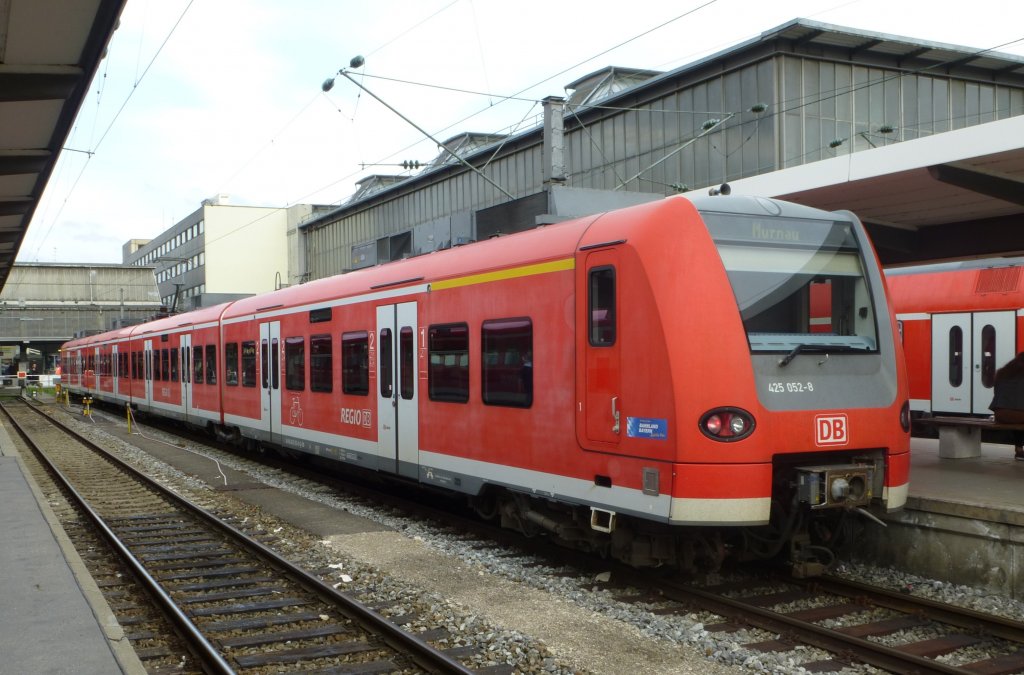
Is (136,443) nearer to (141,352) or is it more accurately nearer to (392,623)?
(141,352)

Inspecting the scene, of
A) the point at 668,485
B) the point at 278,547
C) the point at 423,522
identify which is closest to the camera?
the point at 668,485

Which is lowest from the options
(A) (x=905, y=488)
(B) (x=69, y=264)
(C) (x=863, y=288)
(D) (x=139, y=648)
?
(D) (x=139, y=648)

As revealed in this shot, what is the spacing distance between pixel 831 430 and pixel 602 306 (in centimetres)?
196

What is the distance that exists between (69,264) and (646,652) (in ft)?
223

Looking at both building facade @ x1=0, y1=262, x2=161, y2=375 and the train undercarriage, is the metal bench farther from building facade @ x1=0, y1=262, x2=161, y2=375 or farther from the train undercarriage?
building facade @ x1=0, y1=262, x2=161, y2=375

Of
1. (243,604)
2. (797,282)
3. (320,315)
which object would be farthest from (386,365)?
(797,282)

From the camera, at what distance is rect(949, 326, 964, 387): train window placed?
15992 millimetres

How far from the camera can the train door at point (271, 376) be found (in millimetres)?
15070

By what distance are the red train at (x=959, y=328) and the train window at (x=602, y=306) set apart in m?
10.2

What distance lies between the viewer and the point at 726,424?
654cm

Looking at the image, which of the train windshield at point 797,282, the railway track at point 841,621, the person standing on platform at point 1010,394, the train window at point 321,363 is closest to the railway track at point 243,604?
the railway track at point 841,621

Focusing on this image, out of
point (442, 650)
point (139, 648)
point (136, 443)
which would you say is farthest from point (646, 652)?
point (136, 443)

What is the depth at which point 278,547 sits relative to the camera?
9414 millimetres

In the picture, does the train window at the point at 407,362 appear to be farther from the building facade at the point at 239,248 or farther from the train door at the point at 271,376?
the building facade at the point at 239,248
